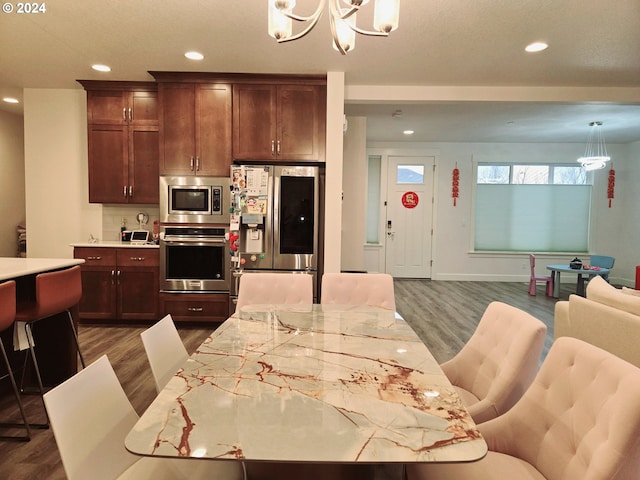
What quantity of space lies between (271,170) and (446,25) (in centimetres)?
193

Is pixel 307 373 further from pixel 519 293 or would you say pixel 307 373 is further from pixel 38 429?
pixel 519 293

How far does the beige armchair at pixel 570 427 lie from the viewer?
866 mm

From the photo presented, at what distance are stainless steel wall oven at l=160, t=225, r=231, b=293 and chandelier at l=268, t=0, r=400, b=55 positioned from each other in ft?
8.05

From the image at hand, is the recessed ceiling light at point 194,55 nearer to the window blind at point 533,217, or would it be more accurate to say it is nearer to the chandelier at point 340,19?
the chandelier at point 340,19

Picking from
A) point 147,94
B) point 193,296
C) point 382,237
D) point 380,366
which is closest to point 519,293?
point 382,237

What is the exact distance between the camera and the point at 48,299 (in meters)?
2.12

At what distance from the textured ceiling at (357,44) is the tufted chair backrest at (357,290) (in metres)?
1.86

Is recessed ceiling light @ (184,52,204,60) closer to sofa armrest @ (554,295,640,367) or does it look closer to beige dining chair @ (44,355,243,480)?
beige dining chair @ (44,355,243,480)

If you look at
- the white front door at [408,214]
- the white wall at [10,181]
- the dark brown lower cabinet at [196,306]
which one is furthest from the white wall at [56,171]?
the white front door at [408,214]

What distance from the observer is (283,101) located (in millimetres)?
3703

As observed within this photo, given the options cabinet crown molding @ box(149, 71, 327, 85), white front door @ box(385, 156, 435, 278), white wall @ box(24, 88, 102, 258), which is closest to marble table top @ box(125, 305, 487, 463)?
cabinet crown molding @ box(149, 71, 327, 85)

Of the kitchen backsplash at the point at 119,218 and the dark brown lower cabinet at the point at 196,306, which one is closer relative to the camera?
the dark brown lower cabinet at the point at 196,306

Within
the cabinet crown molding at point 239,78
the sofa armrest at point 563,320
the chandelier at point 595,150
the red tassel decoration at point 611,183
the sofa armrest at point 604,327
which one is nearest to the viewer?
the sofa armrest at point 604,327

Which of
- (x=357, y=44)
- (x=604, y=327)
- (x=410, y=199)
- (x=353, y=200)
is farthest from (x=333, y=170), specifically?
(x=410, y=199)
